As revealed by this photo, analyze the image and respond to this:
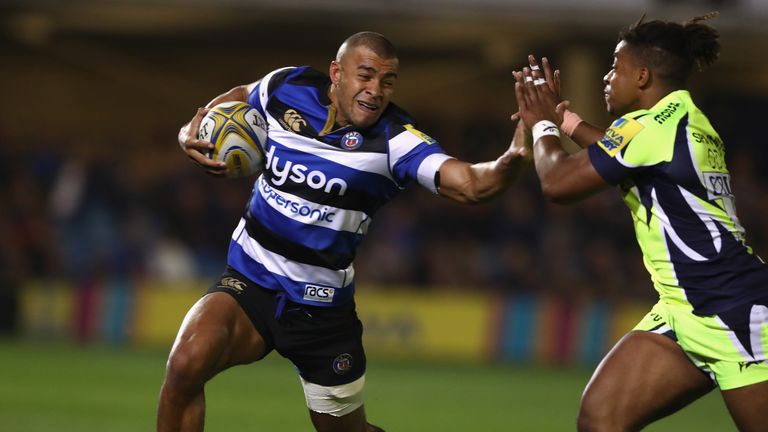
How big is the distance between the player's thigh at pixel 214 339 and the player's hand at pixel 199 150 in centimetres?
63

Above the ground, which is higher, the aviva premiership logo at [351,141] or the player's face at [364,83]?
the player's face at [364,83]

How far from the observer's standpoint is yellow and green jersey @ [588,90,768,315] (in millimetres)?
5191

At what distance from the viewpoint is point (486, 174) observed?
17.9ft

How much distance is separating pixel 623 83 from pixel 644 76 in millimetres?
101

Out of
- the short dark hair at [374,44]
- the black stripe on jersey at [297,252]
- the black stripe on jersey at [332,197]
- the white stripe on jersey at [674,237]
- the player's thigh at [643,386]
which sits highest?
the short dark hair at [374,44]

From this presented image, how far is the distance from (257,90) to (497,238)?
31.5 feet

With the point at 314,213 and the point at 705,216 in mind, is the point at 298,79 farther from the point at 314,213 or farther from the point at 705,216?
the point at 705,216

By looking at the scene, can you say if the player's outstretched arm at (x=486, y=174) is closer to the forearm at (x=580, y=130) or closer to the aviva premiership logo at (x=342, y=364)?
the forearm at (x=580, y=130)

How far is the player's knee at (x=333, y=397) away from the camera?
20.5 feet

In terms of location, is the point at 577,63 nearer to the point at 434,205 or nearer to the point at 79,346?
the point at 434,205

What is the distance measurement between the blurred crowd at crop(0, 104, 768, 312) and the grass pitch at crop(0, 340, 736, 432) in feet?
5.89

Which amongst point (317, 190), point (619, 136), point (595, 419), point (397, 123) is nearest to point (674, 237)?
point (619, 136)

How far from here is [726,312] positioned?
17.2 feet

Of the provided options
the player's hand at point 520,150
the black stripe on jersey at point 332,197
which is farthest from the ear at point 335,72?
the player's hand at point 520,150
